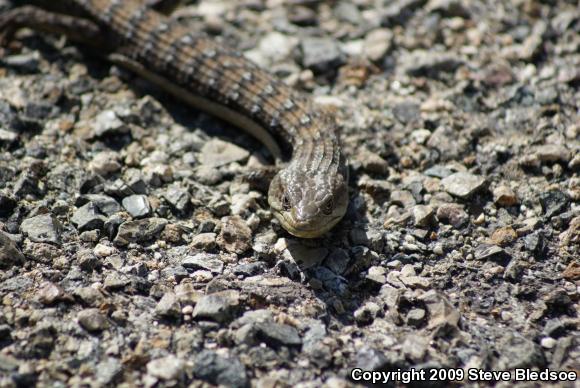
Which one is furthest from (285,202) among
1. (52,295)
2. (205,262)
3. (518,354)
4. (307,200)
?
(518,354)

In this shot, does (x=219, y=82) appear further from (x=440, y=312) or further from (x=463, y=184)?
(x=440, y=312)

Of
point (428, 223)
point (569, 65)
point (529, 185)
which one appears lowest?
point (428, 223)

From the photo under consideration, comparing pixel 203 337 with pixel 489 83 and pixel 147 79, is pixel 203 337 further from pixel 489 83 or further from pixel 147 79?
pixel 489 83

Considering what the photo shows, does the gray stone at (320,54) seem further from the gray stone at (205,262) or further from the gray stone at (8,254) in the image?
the gray stone at (8,254)

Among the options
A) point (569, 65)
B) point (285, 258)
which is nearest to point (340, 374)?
point (285, 258)

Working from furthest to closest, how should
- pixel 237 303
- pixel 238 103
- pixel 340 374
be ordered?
pixel 238 103, pixel 237 303, pixel 340 374

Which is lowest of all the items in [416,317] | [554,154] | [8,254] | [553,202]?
[8,254]
